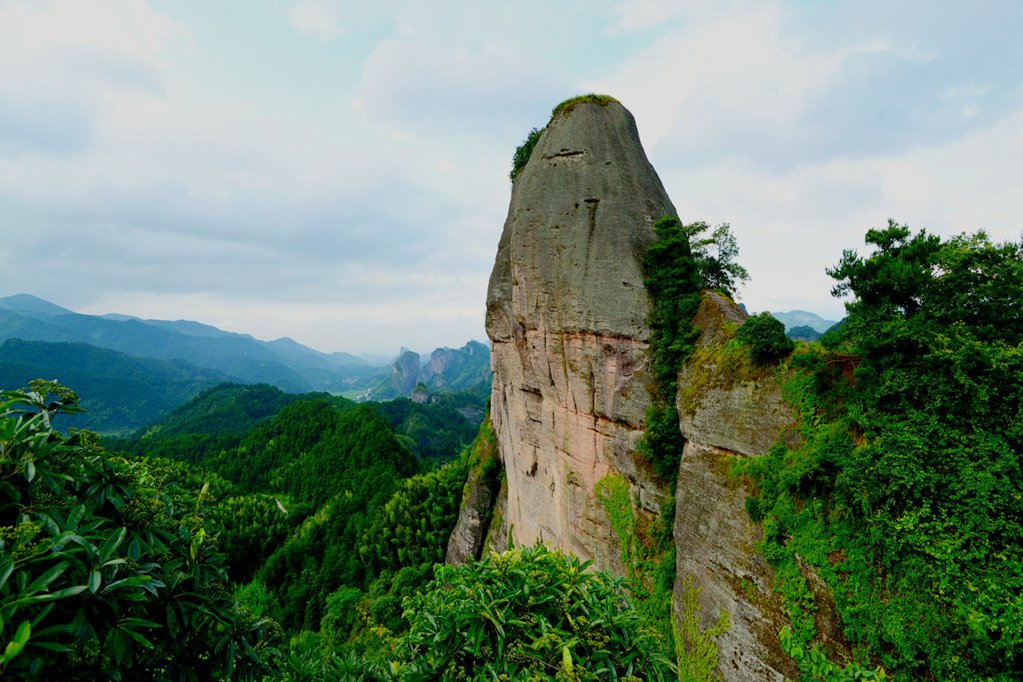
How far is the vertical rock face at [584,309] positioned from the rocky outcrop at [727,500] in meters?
2.18

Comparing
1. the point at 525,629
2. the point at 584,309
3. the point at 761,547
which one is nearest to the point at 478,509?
the point at 584,309

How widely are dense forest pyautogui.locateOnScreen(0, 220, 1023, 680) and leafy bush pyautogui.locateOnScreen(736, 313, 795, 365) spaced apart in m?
0.06

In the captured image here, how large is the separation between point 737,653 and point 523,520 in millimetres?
12529

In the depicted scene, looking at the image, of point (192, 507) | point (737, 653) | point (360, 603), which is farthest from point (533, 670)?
point (360, 603)

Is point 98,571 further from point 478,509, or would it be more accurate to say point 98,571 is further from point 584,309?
point 478,509

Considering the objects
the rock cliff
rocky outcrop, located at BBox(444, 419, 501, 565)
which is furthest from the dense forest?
rocky outcrop, located at BBox(444, 419, 501, 565)

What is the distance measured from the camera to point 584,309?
16.8 metres

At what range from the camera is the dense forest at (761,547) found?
3480 mm

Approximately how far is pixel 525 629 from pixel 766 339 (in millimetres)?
10395

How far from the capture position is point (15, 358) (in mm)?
189125

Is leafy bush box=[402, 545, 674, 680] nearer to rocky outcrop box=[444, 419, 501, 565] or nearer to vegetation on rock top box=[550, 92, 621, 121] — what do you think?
vegetation on rock top box=[550, 92, 621, 121]

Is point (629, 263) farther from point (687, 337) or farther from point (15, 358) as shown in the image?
point (15, 358)

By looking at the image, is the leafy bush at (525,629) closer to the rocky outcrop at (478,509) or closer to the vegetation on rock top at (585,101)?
the vegetation on rock top at (585,101)

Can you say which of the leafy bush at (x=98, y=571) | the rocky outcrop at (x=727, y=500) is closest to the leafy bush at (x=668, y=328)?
the rocky outcrop at (x=727, y=500)
